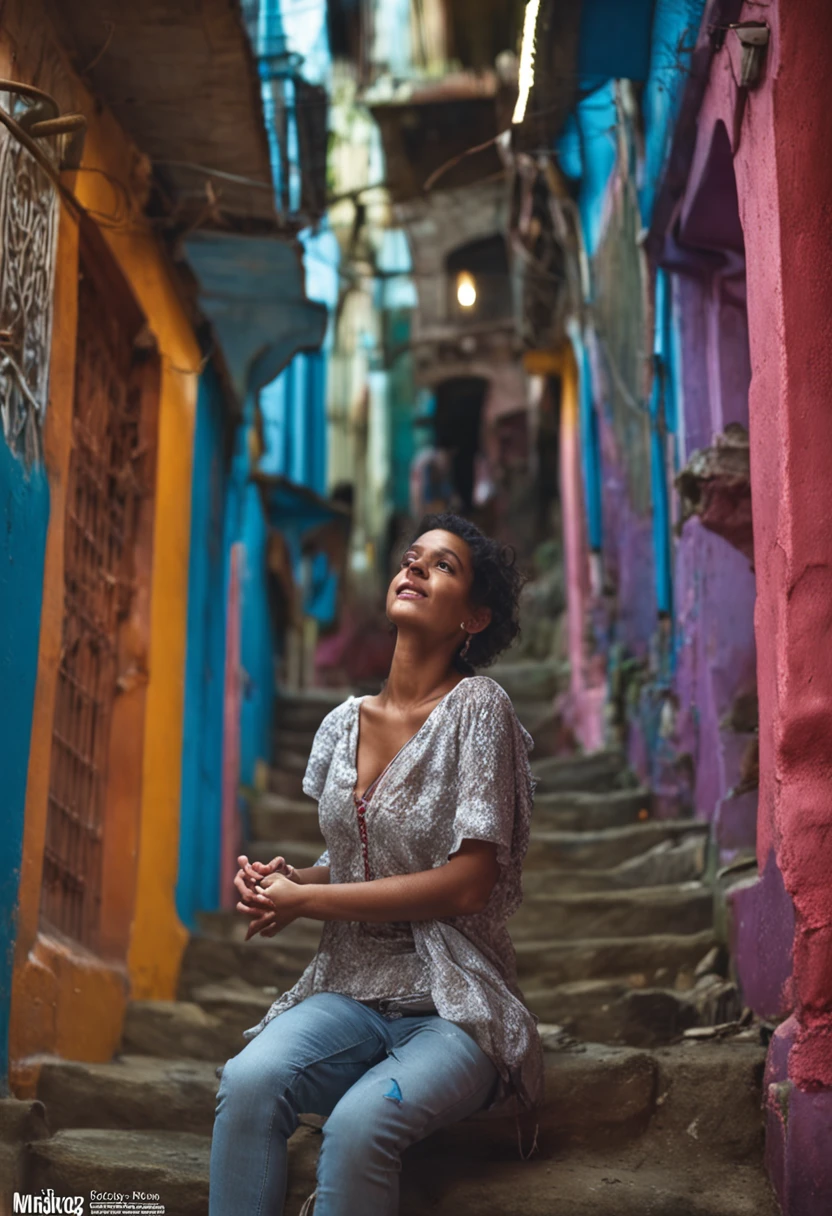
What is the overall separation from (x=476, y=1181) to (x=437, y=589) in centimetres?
144

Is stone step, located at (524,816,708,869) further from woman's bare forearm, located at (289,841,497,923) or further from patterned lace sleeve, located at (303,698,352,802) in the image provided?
woman's bare forearm, located at (289,841,497,923)

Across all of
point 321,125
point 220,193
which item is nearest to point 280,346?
point 220,193

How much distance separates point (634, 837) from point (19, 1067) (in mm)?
3336

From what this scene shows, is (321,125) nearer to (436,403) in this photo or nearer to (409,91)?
(409,91)

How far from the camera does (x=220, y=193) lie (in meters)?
5.36

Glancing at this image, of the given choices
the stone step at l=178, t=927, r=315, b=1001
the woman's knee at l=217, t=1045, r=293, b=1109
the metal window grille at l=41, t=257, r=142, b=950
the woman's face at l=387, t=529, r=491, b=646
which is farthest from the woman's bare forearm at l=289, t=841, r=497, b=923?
the stone step at l=178, t=927, r=315, b=1001

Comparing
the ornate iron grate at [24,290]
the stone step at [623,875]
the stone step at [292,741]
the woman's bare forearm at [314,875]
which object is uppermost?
the ornate iron grate at [24,290]

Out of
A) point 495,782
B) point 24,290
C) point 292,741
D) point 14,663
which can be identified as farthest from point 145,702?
point 292,741

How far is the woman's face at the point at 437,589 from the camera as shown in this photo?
3303 mm

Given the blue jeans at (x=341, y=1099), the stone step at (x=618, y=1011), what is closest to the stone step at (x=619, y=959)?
the stone step at (x=618, y=1011)

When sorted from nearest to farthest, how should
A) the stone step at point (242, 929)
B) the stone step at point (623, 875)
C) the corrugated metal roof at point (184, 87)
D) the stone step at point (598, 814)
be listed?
the corrugated metal roof at point (184, 87) → the stone step at point (242, 929) → the stone step at point (623, 875) → the stone step at point (598, 814)

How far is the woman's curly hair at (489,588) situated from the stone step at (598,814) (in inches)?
144

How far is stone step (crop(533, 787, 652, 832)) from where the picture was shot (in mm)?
6996

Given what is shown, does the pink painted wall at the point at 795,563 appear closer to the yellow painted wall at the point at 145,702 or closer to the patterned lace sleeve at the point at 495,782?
the patterned lace sleeve at the point at 495,782
